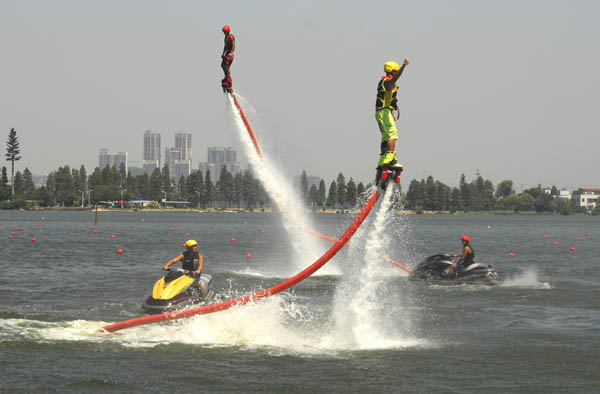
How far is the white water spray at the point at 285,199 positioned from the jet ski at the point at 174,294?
17.6ft

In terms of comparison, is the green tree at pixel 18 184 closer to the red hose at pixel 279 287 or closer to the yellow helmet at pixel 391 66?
the red hose at pixel 279 287

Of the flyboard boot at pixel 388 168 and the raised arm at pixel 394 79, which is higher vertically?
the raised arm at pixel 394 79

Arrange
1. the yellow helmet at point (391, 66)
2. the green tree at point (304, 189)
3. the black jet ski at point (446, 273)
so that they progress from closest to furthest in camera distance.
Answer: the yellow helmet at point (391, 66), the green tree at point (304, 189), the black jet ski at point (446, 273)

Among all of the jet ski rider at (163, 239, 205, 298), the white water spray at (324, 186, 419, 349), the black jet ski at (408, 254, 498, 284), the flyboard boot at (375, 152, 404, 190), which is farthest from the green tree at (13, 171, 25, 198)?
the flyboard boot at (375, 152, 404, 190)

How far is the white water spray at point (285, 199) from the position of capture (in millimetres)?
22938

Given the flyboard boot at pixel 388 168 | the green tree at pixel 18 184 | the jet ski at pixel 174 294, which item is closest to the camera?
the flyboard boot at pixel 388 168

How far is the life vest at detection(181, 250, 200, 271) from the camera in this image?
65.1ft

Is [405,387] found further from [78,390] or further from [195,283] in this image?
[195,283]

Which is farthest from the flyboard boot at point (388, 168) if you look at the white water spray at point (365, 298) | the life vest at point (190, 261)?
the life vest at point (190, 261)

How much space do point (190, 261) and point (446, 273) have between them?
38.8 ft

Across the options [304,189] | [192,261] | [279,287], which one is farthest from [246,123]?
[279,287]

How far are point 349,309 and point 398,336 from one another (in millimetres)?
2006

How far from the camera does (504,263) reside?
41.2 meters

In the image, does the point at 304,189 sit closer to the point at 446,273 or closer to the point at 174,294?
the point at 446,273
